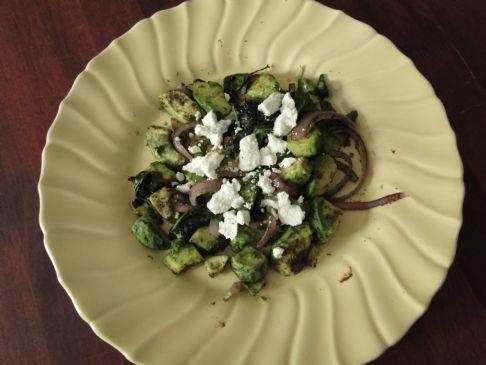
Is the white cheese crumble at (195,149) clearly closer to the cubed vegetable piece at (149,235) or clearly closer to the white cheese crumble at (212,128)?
the white cheese crumble at (212,128)

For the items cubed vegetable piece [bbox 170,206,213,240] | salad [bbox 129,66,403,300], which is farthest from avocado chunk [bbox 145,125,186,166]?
cubed vegetable piece [bbox 170,206,213,240]

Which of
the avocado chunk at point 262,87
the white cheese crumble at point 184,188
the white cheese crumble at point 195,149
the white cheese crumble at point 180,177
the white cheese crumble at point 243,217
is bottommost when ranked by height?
the white cheese crumble at point 243,217

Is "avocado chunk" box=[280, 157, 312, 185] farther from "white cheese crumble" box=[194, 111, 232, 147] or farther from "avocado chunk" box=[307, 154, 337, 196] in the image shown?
"white cheese crumble" box=[194, 111, 232, 147]

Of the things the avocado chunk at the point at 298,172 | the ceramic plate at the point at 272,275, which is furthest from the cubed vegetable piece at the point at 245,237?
the avocado chunk at the point at 298,172

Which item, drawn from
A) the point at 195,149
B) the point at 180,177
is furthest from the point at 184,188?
the point at 195,149

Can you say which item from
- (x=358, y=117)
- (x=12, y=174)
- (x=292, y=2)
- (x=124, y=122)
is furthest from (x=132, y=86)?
(x=358, y=117)

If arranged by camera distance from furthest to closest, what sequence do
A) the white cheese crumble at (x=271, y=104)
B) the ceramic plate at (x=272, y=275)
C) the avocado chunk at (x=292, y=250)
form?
the white cheese crumble at (x=271, y=104), the avocado chunk at (x=292, y=250), the ceramic plate at (x=272, y=275)

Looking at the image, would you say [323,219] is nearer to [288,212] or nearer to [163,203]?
[288,212]
